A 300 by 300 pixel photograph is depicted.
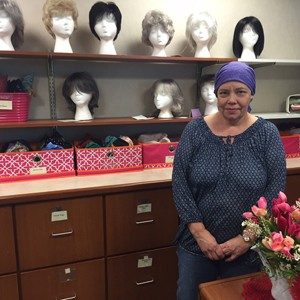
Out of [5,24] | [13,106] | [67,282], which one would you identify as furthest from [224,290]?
[5,24]

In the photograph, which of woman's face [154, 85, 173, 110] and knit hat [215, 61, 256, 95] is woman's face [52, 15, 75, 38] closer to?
woman's face [154, 85, 173, 110]

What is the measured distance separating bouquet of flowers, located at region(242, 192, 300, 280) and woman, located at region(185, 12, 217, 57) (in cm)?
144

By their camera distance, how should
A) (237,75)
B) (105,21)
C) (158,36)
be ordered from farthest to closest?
1. (158,36)
2. (105,21)
3. (237,75)

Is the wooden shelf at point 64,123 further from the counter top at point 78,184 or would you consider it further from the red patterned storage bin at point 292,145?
the red patterned storage bin at point 292,145

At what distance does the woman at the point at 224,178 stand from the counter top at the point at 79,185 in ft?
1.27

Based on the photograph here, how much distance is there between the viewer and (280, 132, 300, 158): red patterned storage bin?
222 cm

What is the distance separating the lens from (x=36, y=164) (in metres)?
1.75

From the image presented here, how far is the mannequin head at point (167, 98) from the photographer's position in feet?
6.58

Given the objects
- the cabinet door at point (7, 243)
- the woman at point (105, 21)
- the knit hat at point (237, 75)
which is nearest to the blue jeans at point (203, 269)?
the knit hat at point (237, 75)

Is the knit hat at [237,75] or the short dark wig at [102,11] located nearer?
the knit hat at [237,75]

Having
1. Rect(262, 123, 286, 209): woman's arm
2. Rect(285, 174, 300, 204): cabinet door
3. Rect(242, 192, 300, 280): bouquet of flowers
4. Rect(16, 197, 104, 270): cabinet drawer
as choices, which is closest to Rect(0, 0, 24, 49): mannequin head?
Rect(16, 197, 104, 270): cabinet drawer

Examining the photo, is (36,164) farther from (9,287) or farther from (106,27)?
(106,27)

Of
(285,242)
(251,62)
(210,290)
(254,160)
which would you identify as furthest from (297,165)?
(285,242)

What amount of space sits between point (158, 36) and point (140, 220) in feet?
3.64
